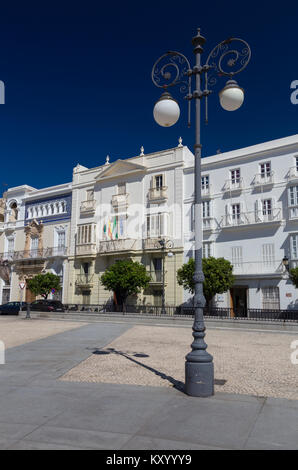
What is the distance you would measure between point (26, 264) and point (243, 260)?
2329 centimetres

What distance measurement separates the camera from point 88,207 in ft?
119

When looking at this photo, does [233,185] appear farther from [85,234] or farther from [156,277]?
[85,234]

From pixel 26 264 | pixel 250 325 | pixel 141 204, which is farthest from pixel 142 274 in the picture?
pixel 26 264

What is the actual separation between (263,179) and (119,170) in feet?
45.4

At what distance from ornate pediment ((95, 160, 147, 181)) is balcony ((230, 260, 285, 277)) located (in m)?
12.6

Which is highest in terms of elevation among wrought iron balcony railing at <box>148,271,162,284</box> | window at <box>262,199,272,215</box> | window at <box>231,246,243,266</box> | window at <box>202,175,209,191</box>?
window at <box>202,175,209,191</box>

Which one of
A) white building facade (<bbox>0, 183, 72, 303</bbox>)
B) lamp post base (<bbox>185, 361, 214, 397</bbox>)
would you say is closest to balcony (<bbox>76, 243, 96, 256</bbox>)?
→ white building facade (<bbox>0, 183, 72, 303</bbox>)

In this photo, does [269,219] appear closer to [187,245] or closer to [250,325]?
[187,245]

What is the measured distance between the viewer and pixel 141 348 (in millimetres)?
11297

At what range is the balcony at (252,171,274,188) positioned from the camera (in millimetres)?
27047

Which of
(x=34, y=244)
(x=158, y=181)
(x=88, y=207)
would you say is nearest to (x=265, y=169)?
(x=158, y=181)

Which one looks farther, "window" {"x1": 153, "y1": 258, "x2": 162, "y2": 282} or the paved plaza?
"window" {"x1": 153, "y1": 258, "x2": 162, "y2": 282}

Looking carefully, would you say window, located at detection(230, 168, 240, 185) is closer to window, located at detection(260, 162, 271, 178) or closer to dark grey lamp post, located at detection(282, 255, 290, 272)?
window, located at detection(260, 162, 271, 178)

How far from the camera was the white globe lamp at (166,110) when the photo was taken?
23.7ft
